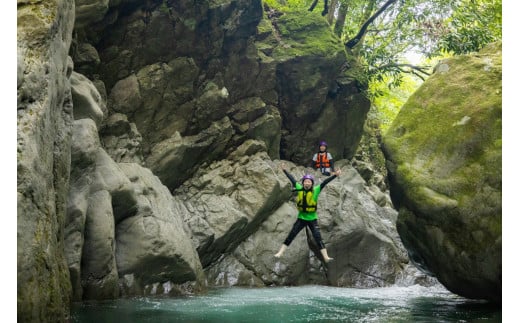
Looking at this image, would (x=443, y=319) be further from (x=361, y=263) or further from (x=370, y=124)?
(x=370, y=124)

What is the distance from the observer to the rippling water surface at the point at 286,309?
340 inches

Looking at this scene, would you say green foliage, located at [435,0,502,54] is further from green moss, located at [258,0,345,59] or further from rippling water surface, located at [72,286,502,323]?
rippling water surface, located at [72,286,502,323]

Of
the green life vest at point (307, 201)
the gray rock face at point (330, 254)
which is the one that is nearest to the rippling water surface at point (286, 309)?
the green life vest at point (307, 201)

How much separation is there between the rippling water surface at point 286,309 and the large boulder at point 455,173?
902 millimetres

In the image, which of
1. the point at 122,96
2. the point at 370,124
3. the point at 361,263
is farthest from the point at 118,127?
the point at 370,124

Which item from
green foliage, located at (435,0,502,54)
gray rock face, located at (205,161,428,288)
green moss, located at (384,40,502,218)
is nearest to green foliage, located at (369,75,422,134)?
green foliage, located at (435,0,502,54)

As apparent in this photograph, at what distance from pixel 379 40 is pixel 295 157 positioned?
295 inches

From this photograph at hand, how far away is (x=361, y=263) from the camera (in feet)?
57.2

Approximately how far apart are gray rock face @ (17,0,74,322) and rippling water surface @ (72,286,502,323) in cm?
148

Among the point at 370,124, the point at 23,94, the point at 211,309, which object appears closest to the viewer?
the point at 23,94

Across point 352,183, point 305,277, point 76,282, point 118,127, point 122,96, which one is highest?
point 122,96

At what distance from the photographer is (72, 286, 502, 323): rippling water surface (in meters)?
8.65

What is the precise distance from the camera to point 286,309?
10.1 metres

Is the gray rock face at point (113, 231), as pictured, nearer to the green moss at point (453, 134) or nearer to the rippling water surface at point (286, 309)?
the rippling water surface at point (286, 309)
